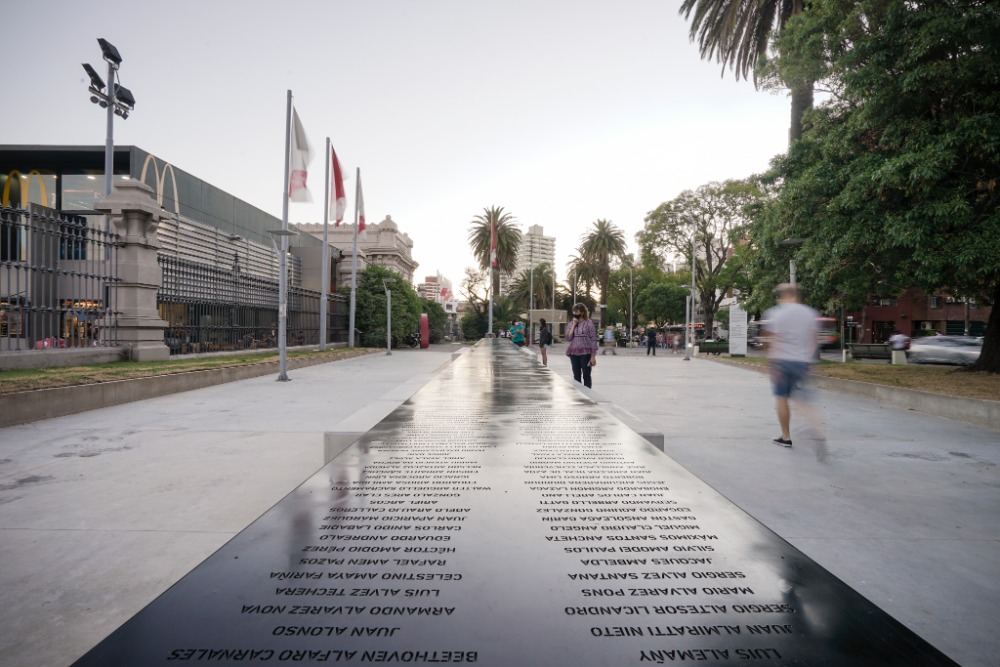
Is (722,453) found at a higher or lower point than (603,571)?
lower

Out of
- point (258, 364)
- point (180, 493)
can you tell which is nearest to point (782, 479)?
point (180, 493)

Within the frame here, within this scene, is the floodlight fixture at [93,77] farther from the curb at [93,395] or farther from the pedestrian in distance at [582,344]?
the pedestrian in distance at [582,344]

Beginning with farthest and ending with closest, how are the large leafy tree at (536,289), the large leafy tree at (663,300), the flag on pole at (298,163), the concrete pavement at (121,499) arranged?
the large leafy tree at (536,289)
the large leafy tree at (663,300)
the flag on pole at (298,163)
the concrete pavement at (121,499)

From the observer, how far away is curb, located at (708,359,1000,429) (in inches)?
326

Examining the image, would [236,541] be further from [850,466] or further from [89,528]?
[850,466]

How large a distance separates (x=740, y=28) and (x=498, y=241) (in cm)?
3502

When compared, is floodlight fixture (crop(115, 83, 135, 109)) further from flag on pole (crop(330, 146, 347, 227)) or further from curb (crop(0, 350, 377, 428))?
flag on pole (crop(330, 146, 347, 227))

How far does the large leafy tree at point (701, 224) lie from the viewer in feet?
126

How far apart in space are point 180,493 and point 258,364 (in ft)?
38.3

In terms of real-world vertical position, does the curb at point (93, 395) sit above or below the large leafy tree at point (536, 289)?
below

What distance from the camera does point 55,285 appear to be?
34.5ft

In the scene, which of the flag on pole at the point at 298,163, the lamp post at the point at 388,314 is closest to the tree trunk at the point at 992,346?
the flag on pole at the point at 298,163

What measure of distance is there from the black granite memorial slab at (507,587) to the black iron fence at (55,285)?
9.78 meters

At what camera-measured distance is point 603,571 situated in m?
2.30
